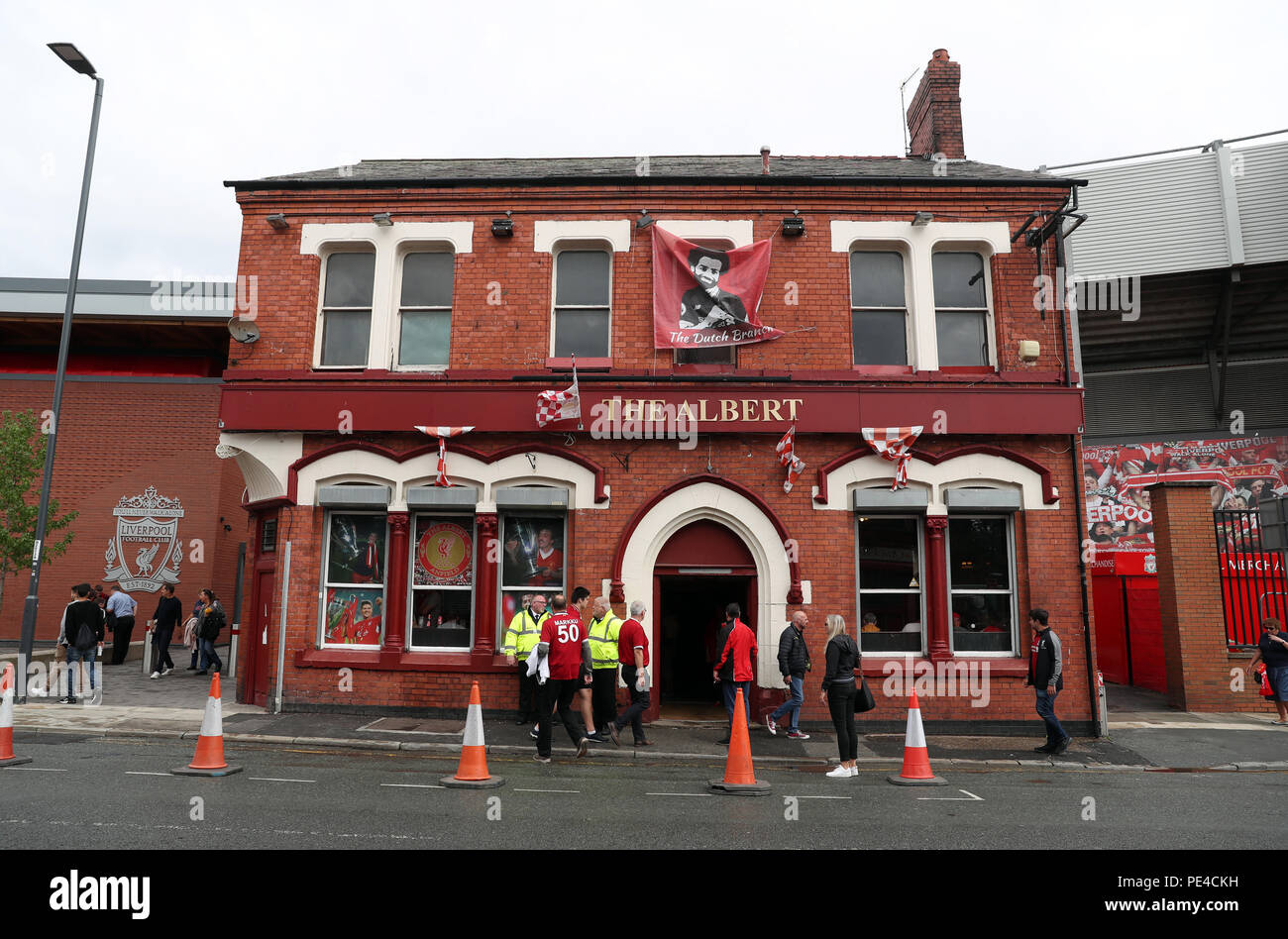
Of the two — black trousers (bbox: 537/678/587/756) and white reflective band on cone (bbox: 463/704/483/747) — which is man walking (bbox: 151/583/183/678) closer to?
black trousers (bbox: 537/678/587/756)

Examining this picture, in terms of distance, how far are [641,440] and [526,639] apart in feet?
11.3

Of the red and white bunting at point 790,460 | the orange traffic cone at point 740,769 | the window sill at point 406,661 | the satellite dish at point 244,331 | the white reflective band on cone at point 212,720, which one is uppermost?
the satellite dish at point 244,331

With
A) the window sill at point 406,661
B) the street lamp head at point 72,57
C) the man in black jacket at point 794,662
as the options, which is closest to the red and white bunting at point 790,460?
the man in black jacket at point 794,662

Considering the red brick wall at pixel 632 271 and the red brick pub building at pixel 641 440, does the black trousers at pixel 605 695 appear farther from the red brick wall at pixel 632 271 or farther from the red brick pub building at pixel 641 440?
the red brick wall at pixel 632 271

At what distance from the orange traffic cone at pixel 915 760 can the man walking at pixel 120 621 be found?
17.8m

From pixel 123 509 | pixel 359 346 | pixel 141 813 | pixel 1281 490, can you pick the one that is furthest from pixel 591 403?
pixel 1281 490

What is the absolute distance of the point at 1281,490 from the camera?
20000 millimetres

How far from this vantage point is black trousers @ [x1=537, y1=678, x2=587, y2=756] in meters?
9.72

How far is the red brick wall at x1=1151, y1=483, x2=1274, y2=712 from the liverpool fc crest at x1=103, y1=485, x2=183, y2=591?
75.0 feet

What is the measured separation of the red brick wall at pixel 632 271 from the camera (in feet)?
41.7

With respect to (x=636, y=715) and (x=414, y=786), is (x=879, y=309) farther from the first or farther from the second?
(x=414, y=786)

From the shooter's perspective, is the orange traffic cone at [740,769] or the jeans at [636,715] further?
the jeans at [636,715]

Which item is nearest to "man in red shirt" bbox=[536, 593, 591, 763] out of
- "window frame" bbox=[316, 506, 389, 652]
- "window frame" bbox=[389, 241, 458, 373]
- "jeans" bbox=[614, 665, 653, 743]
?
"jeans" bbox=[614, 665, 653, 743]

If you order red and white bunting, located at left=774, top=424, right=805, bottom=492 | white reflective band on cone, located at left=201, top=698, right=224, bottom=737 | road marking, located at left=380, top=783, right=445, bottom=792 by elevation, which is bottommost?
road marking, located at left=380, top=783, right=445, bottom=792
